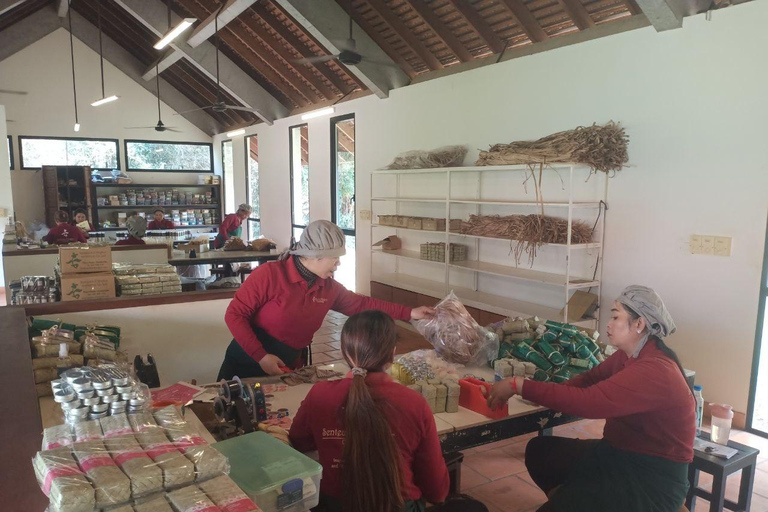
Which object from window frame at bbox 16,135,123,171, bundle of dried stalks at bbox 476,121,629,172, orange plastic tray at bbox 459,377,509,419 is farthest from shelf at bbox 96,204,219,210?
orange plastic tray at bbox 459,377,509,419

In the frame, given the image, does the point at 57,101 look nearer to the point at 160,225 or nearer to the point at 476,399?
the point at 160,225

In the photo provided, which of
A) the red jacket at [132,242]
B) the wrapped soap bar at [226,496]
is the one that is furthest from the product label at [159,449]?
the red jacket at [132,242]

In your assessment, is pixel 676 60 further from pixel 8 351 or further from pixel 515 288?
pixel 8 351

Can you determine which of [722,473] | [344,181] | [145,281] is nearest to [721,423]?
[722,473]

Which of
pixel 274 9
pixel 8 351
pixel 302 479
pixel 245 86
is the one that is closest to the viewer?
pixel 302 479

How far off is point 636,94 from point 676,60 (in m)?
0.41

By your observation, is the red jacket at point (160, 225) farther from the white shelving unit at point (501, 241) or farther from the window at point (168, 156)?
the white shelving unit at point (501, 241)

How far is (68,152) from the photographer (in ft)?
40.9

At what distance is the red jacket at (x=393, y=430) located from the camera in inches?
72.2

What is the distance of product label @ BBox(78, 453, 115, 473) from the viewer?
118 centimetres

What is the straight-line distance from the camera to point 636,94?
189 inches

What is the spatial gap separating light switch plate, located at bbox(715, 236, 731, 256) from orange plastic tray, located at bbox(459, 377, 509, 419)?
281cm

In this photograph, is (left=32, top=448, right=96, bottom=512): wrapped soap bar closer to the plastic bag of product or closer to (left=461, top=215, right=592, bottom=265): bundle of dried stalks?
the plastic bag of product

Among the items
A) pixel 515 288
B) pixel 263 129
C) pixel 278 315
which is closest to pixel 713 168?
pixel 515 288
